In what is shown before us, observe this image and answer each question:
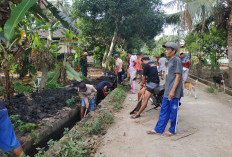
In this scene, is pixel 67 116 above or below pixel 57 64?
below

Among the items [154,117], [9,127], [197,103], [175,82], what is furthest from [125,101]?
[9,127]

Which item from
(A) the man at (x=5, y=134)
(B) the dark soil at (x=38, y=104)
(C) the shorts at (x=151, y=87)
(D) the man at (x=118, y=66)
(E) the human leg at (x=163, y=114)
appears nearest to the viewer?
(A) the man at (x=5, y=134)

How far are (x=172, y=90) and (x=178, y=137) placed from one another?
0.98 meters

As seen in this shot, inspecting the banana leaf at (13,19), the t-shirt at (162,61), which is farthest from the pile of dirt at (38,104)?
the t-shirt at (162,61)

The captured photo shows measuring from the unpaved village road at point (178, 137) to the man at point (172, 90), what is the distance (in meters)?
0.35

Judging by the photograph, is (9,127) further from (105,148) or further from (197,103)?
(197,103)

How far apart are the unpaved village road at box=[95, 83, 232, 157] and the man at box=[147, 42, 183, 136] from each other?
1.14ft

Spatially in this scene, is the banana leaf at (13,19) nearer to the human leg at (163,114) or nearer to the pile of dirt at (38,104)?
the pile of dirt at (38,104)

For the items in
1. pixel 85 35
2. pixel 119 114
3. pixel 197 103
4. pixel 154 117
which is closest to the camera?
pixel 154 117

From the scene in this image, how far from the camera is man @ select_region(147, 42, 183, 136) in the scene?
3651mm

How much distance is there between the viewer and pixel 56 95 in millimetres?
6992

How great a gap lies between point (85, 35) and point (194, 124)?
511 inches

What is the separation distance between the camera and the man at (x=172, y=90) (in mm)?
3651

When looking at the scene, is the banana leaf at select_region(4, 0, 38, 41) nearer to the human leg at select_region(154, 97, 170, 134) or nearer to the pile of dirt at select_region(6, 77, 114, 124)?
the pile of dirt at select_region(6, 77, 114, 124)
